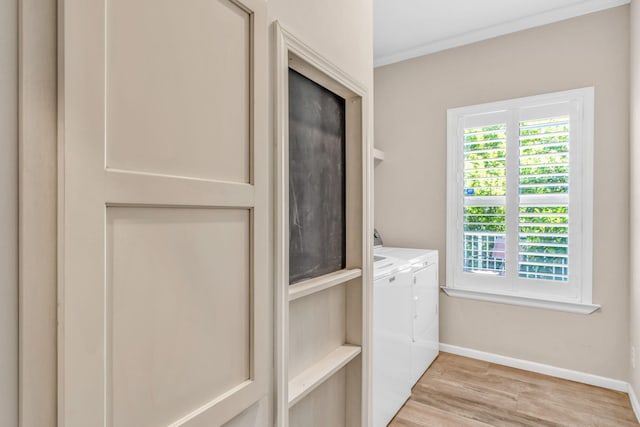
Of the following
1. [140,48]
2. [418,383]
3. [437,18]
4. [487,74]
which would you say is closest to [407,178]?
[487,74]

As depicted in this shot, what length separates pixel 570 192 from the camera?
2590 mm

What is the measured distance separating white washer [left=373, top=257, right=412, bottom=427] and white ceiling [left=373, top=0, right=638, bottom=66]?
1847 mm

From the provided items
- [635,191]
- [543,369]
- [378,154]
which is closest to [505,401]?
[543,369]

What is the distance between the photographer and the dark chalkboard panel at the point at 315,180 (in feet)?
3.78

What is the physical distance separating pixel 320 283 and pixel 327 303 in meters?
0.20

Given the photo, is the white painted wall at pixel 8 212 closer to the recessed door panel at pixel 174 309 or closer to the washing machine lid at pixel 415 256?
the recessed door panel at pixel 174 309

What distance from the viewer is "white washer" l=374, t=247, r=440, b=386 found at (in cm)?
249

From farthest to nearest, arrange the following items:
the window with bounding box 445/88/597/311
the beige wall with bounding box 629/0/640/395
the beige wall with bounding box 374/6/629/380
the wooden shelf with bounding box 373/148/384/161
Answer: the wooden shelf with bounding box 373/148/384/161, the window with bounding box 445/88/597/311, the beige wall with bounding box 374/6/629/380, the beige wall with bounding box 629/0/640/395

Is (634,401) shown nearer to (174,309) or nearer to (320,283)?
(320,283)

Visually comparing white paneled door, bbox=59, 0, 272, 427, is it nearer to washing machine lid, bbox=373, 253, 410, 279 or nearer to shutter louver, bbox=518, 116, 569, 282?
washing machine lid, bbox=373, 253, 410, 279

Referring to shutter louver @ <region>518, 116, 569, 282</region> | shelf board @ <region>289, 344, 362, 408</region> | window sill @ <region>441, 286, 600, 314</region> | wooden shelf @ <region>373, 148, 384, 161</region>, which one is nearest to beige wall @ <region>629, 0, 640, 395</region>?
window sill @ <region>441, 286, 600, 314</region>

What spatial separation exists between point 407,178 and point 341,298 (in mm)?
2140

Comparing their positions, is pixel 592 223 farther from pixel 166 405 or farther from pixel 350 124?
pixel 166 405

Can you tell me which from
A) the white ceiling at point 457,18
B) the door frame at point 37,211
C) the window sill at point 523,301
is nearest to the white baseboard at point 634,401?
the window sill at point 523,301
